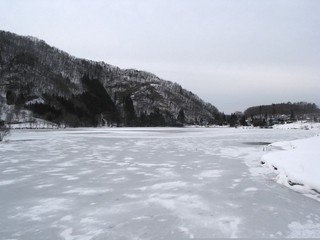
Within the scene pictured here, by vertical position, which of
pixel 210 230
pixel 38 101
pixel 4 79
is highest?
pixel 4 79

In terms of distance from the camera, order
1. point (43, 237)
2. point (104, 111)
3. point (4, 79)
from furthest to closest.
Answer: point (104, 111)
point (4, 79)
point (43, 237)

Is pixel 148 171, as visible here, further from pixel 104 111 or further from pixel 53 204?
pixel 104 111

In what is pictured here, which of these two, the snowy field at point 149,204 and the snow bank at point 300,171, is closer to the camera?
the snowy field at point 149,204

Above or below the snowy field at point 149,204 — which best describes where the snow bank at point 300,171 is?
above

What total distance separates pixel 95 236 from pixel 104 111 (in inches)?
7409

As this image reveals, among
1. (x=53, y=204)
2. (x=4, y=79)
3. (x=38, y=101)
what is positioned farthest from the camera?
(x=4, y=79)

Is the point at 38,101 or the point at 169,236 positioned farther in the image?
the point at 38,101

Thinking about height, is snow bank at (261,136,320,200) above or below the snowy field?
above

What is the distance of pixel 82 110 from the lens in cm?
16888

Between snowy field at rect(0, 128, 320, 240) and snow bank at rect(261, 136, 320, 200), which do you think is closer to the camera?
snowy field at rect(0, 128, 320, 240)

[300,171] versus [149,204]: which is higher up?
[300,171]

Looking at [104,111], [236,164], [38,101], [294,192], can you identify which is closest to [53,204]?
[294,192]

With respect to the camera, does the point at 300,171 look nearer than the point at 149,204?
No

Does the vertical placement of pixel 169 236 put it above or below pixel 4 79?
below
